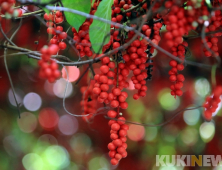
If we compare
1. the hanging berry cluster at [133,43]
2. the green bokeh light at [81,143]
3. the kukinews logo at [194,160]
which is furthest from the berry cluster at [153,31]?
the green bokeh light at [81,143]

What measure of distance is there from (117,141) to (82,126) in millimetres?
549

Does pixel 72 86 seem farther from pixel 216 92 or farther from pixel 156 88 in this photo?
pixel 216 92

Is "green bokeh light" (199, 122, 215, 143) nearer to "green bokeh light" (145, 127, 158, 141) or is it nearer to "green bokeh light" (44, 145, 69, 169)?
"green bokeh light" (145, 127, 158, 141)

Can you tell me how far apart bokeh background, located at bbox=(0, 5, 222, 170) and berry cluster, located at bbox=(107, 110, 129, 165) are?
1.46 feet

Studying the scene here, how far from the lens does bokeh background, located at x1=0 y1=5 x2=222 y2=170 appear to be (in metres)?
0.72

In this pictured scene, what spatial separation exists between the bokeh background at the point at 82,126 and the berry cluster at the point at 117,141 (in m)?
0.45

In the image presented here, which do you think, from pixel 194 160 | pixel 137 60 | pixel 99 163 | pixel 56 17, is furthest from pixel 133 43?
pixel 99 163

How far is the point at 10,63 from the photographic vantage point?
0.70 m

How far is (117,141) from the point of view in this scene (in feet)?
0.90

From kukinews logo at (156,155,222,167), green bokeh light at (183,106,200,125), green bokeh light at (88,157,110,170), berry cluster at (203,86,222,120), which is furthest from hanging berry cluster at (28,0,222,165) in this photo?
green bokeh light at (88,157,110,170)

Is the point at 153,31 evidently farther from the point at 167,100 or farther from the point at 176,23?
the point at 167,100

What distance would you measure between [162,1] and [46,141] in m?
0.70

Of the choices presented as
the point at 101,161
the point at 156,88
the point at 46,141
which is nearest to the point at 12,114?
the point at 46,141

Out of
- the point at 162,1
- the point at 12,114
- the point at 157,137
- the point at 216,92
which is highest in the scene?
the point at 162,1
